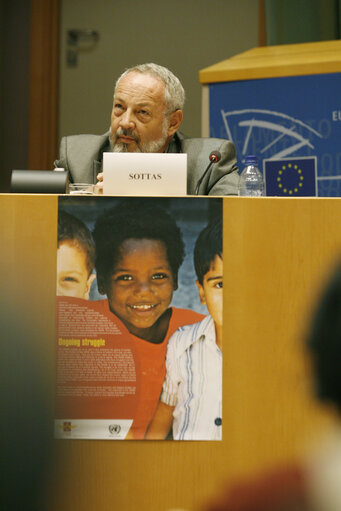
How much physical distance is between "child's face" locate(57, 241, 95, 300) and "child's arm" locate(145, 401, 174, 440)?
0.25 metres

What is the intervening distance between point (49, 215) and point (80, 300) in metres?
0.17

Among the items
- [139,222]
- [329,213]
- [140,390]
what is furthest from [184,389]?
[329,213]

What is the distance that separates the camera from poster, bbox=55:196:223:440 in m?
1.09

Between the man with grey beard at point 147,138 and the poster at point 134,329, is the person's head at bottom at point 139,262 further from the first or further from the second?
the man with grey beard at point 147,138

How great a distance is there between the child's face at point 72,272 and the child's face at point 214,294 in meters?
0.21

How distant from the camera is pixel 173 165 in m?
1.17

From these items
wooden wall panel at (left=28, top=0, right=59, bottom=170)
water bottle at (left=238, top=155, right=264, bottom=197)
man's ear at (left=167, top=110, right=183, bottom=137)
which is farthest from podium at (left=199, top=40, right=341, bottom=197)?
wooden wall panel at (left=28, top=0, right=59, bottom=170)

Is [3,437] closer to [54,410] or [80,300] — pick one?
[54,410]

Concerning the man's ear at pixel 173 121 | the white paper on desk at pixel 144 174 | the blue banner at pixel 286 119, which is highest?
the blue banner at pixel 286 119

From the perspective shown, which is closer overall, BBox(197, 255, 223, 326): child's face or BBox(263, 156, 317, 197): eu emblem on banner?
BBox(197, 255, 223, 326): child's face

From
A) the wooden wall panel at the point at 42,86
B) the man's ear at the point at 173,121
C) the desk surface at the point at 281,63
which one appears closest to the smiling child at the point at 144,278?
the man's ear at the point at 173,121

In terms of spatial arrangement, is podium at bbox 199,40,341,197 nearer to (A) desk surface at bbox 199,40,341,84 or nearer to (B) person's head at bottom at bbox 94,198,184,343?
(A) desk surface at bbox 199,40,341,84

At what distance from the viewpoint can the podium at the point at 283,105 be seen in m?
2.54

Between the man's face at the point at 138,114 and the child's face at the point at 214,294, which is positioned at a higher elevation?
the man's face at the point at 138,114
